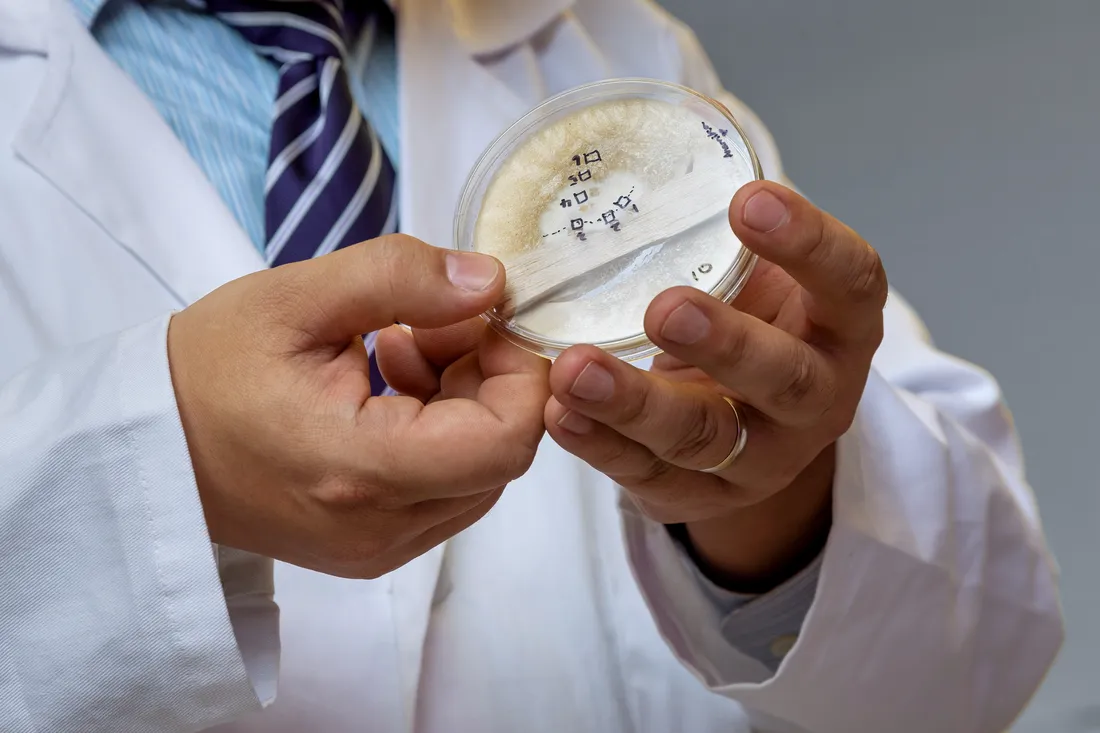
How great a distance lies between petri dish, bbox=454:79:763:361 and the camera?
65 cm

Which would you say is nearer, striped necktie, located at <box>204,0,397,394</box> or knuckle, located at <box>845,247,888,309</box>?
knuckle, located at <box>845,247,888,309</box>

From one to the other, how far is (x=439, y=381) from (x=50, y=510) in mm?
274

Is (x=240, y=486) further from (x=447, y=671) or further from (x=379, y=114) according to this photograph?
(x=379, y=114)

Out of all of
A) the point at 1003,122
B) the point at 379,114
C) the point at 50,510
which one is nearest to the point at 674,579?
the point at 50,510

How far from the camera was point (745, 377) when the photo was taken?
0.60 meters

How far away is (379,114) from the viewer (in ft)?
3.72

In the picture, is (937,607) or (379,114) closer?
(937,607)

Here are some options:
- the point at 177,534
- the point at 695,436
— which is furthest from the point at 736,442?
the point at 177,534

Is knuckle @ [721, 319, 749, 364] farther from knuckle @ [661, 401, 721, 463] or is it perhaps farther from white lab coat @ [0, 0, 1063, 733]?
white lab coat @ [0, 0, 1063, 733]

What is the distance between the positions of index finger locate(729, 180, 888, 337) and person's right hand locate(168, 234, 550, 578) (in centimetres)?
16

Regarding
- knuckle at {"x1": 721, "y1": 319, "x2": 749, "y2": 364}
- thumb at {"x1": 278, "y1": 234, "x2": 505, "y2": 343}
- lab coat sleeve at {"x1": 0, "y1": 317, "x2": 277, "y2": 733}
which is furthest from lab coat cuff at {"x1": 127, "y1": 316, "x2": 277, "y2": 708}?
knuckle at {"x1": 721, "y1": 319, "x2": 749, "y2": 364}

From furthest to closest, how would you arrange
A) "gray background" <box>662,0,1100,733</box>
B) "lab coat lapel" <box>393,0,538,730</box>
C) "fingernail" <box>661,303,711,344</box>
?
1. "gray background" <box>662,0,1100,733</box>
2. "lab coat lapel" <box>393,0,538,730</box>
3. "fingernail" <box>661,303,711,344</box>

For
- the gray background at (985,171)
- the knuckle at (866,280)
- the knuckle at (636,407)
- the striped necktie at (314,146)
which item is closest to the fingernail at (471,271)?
the knuckle at (636,407)

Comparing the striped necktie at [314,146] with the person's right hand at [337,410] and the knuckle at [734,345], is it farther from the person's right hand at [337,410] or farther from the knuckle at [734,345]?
the knuckle at [734,345]
